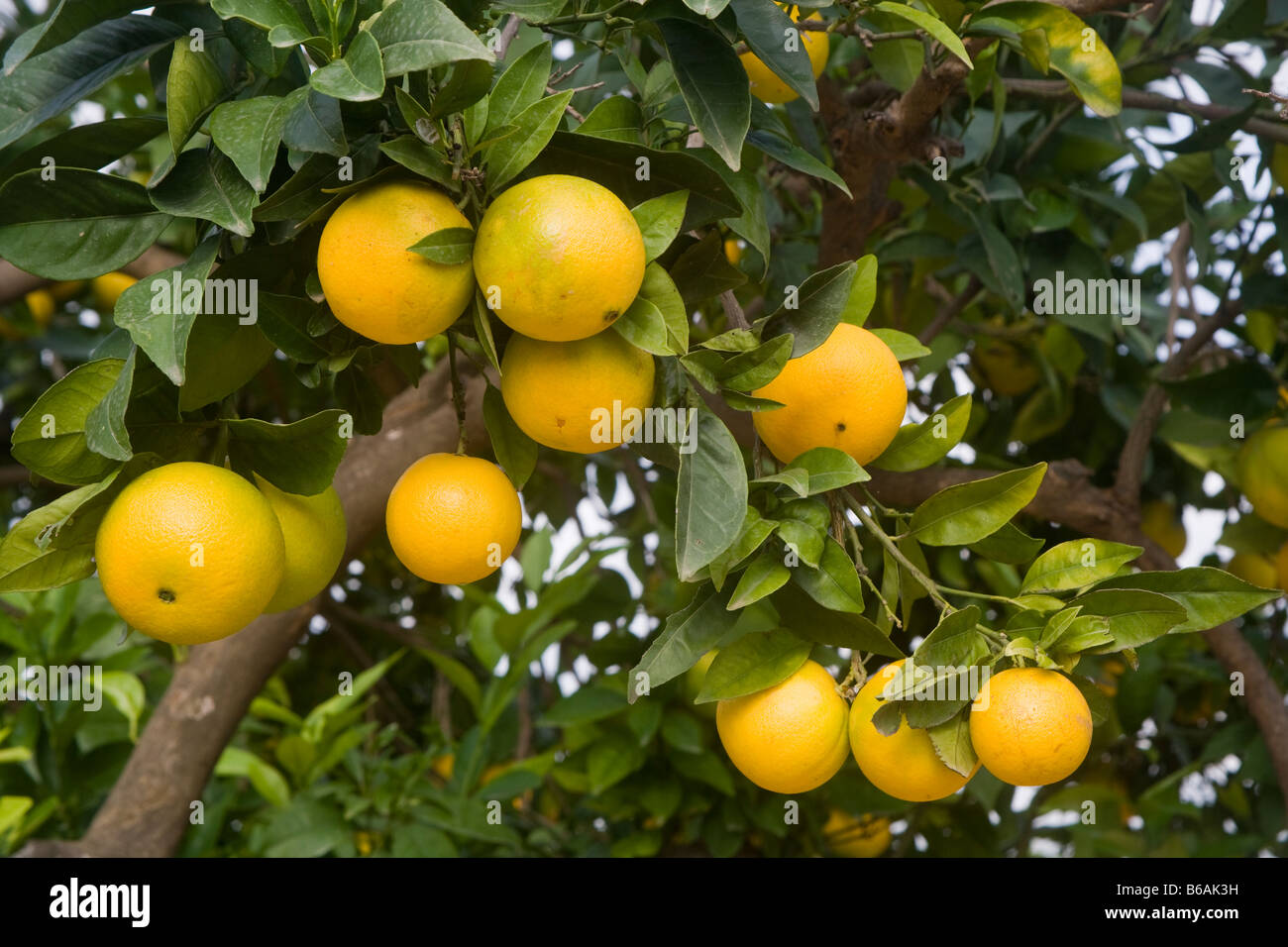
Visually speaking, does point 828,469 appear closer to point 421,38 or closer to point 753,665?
point 753,665

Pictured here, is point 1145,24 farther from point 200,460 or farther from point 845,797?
point 200,460

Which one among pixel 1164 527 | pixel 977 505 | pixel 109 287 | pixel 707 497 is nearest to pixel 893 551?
pixel 977 505

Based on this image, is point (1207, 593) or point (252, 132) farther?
point (1207, 593)

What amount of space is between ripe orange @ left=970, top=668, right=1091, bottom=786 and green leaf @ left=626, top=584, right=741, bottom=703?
0.17 meters

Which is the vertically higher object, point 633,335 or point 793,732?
point 633,335

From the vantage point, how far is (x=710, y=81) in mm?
709

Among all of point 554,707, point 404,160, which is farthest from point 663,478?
point 404,160

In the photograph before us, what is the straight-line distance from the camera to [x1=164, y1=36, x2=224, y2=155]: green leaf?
25.6 inches

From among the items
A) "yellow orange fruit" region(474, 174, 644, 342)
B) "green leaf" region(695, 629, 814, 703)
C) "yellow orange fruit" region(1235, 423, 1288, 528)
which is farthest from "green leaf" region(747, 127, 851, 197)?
"yellow orange fruit" region(1235, 423, 1288, 528)

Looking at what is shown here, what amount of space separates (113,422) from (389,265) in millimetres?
176

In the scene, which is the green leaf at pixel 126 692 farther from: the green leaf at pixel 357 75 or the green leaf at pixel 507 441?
the green leaf at pixel 357 75

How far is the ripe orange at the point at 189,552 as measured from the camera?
Answer: 66 centimetres

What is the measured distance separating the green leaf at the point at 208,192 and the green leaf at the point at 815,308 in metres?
0.33

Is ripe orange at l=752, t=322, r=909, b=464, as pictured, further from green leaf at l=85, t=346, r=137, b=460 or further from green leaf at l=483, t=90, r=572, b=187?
green leaf at l=85, t=346, r=137, b=460
